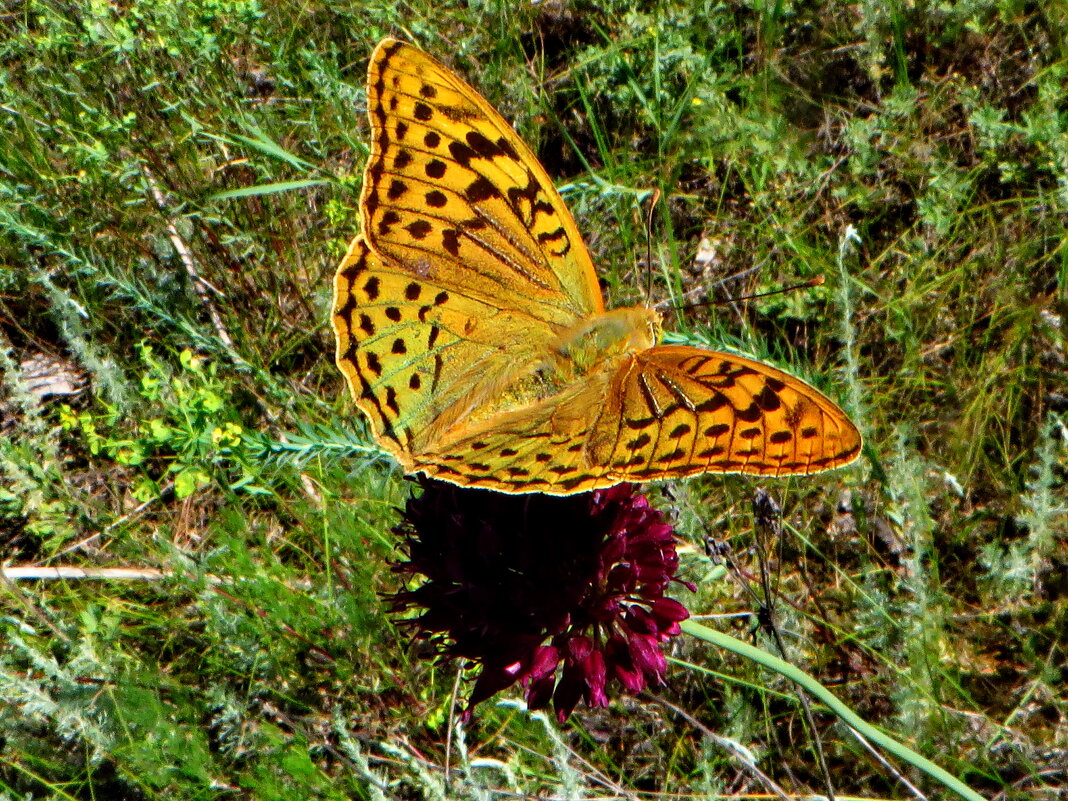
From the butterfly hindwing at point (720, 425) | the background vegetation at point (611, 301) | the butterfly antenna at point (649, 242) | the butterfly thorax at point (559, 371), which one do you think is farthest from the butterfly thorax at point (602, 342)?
the background vegetation at point (611, 301)

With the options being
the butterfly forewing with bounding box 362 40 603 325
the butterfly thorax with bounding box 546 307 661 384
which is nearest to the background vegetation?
the butterfly thorax with bounding box 546 307 661 384

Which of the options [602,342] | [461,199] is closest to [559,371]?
[602,342]

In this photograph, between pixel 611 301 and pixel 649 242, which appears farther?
pixel 611 301

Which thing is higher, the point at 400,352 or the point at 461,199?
the point at 461,199

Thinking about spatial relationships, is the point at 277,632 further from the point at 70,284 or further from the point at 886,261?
the point at 886,261

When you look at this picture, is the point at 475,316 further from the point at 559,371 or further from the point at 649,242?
the point at 649,242


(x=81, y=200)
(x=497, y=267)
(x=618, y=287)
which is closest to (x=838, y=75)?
(x=618, y=287)
